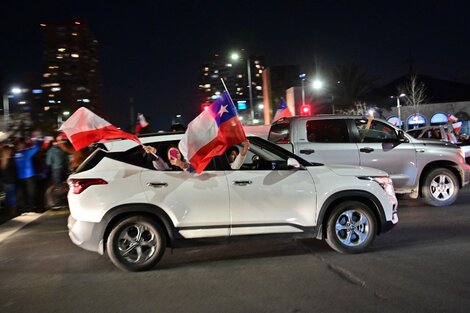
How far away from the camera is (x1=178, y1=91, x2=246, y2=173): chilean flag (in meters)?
6.29

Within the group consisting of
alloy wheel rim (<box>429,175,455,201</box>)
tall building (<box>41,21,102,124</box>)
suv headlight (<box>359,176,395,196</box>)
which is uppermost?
tall building (<box>41,21,102,124</box>)

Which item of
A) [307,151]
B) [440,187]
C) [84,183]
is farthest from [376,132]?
[84,183]

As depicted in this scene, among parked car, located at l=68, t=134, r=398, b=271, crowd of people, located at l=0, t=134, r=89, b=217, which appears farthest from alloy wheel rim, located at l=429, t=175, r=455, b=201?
crowd of people, located at l=0, t=134, r=89, b=217

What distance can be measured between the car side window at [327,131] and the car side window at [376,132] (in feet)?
1.10

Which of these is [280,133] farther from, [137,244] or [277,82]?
[277,82]

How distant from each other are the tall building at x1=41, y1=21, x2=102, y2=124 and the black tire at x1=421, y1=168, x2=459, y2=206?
79.7 meters

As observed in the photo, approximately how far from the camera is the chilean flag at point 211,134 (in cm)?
629

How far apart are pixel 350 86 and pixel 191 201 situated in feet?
132

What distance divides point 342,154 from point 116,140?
530 centimetres

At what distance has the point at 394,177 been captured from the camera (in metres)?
10.3

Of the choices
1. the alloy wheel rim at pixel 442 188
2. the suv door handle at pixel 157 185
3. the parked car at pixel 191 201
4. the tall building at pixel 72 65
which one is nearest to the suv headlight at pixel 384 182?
the parked car at pixel 191 201

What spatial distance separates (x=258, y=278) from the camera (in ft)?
19.4

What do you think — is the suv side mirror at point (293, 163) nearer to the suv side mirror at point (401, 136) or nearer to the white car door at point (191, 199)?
the white car door at point (191, 199)

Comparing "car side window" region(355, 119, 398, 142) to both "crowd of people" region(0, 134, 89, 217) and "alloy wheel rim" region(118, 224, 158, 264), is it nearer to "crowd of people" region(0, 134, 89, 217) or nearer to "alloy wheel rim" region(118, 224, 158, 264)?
"alloy wheel rim" region(118, 224, 158, 264)
